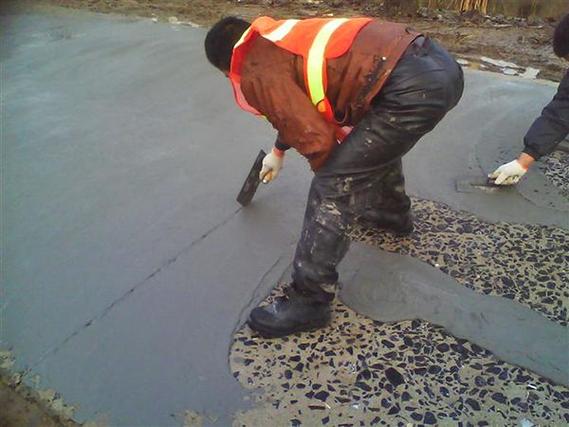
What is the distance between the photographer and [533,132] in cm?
226

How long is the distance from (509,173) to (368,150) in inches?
43.5

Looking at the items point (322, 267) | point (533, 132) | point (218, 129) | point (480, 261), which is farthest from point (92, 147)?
Result: point (533, 132)

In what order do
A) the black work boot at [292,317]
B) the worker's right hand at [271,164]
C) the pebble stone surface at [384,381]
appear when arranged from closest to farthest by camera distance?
the pebble stone surface at [384,381] < the black work boot at [292,317] < the worker's right hand at [271,164]

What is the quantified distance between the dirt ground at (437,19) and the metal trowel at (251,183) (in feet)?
8.72

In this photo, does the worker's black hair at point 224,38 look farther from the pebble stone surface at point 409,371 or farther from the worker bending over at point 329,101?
the pebble stone surface at point 409,371

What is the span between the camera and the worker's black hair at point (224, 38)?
5.11ft

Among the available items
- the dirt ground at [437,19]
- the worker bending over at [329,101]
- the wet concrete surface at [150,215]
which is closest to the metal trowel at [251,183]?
the wet concrete surface at [150,215]

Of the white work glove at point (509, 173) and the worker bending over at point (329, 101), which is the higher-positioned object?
the worker bending over at point (329, 101)

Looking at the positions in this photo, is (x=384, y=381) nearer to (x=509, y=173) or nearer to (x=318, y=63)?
(x=318, y=63)

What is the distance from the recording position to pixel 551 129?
2.24 m

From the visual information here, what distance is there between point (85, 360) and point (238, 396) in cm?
51

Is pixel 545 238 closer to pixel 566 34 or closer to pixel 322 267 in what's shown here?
pixel 566 34

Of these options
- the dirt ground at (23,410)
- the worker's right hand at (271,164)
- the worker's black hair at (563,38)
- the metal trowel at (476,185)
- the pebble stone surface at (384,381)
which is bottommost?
the dirt ground at (23,410)

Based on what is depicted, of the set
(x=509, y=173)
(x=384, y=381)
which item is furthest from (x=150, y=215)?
(x=509, y=173)
